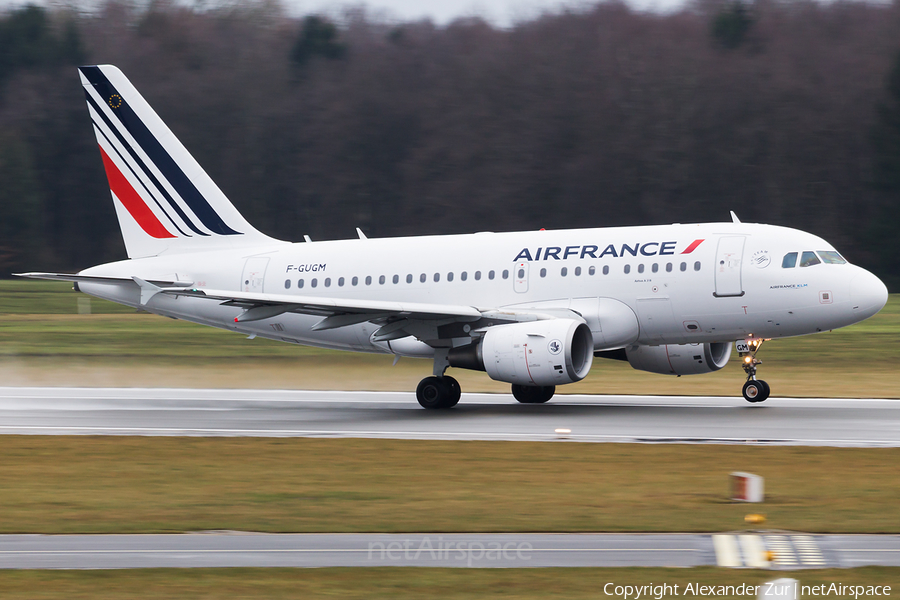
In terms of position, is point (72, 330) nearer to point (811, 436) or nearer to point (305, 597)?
point (811, 436)

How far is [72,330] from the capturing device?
41.7m

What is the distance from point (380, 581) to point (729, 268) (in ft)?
52.7

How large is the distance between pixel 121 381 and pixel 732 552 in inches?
1060

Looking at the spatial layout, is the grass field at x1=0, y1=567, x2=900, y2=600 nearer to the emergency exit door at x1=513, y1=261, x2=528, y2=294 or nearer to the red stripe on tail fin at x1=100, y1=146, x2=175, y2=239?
the emergency exit door at x1=513, y1=261, x2=528, y2=294

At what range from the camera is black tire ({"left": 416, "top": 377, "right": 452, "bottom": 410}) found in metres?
24.8

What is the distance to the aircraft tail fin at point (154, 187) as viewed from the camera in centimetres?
2872

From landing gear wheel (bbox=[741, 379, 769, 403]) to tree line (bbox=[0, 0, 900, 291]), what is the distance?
33076mm

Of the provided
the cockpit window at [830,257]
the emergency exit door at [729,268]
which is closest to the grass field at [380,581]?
the emergency exit door at [729,268]

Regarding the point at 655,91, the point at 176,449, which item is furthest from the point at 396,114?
the point at 176,449

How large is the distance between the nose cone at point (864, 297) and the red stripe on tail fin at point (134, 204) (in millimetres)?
16673

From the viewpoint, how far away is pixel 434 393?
81.5ft

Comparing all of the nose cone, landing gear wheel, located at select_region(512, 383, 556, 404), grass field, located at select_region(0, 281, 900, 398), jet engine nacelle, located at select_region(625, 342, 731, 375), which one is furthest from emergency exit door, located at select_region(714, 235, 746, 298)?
grass field, located at select_region(0, 281, 900, 398)

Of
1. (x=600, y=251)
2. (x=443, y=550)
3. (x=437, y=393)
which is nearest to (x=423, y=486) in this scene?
(x=443, y=550)

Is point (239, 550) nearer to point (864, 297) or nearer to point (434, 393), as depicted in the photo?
point (434, 393)
